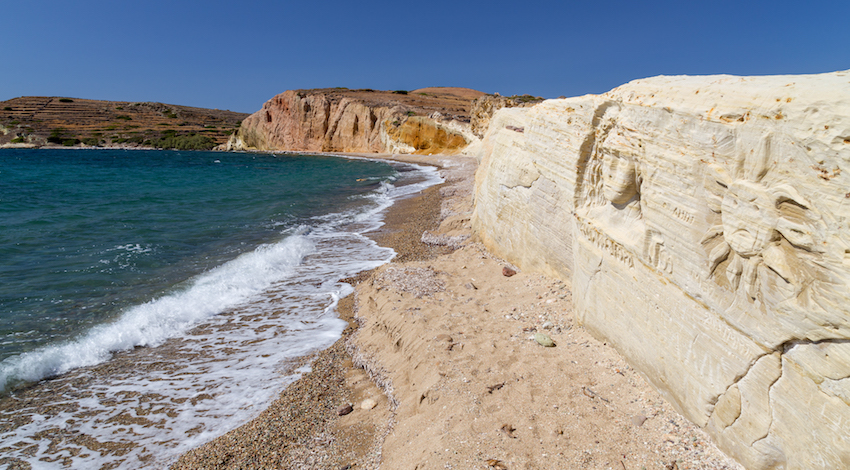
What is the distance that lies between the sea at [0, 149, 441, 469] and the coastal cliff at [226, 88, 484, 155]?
3355 cm

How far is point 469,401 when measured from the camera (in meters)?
3.57

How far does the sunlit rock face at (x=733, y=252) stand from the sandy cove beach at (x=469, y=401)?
0.35 m

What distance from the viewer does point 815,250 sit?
6.88ft

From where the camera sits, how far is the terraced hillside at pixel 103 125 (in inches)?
2788

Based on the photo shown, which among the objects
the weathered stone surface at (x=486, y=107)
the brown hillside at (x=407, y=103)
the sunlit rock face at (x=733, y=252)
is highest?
the brown hillside at (x=407, y=103)

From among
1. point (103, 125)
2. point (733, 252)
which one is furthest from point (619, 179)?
point (103, 125)

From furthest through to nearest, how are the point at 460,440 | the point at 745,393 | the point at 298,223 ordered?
1. the point at 298,223
2. the point at 460,440
3. the point at 745,393

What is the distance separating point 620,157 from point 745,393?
204 centimetres

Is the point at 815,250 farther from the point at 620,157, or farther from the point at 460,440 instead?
the point at 460,440

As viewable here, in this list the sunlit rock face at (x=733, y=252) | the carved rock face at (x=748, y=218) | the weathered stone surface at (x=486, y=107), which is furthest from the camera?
the weathered stone surface at (x=486, y=107)

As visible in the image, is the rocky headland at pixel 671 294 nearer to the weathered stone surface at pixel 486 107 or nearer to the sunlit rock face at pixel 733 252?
the sunlit rock face at pixel 733 252

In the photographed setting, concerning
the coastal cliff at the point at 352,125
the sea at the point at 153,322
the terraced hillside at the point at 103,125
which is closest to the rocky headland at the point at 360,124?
the coastal cliff at the point at 352,125

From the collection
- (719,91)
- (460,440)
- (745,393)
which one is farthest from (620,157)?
(460,440)

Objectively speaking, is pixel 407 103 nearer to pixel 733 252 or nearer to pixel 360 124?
pixel 360 124
